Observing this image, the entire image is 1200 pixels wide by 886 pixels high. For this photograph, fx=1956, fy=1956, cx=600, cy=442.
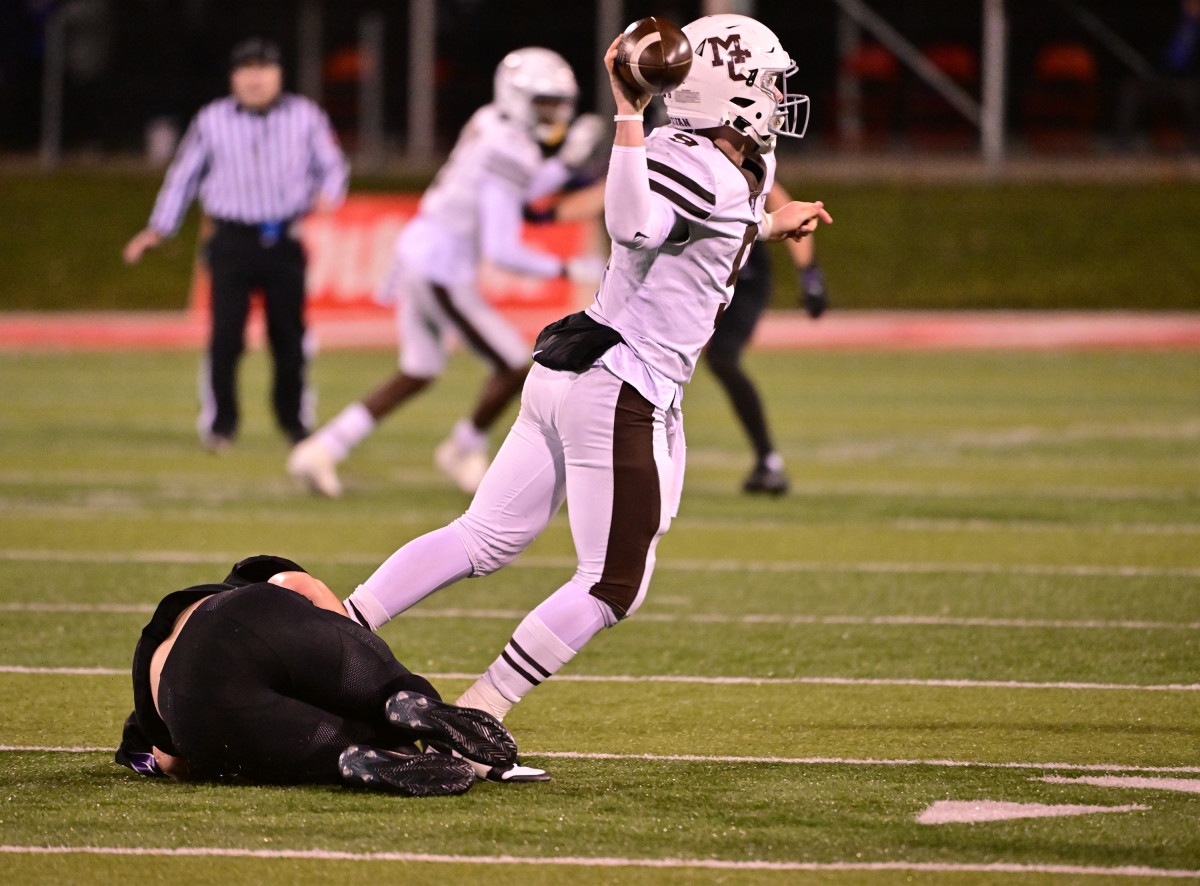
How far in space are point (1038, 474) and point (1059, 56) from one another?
46.3 ft

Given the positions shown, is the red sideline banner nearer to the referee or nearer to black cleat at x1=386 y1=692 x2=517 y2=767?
the referee

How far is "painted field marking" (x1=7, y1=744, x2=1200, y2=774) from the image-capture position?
432 centimetres

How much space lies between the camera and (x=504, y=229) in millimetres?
8555

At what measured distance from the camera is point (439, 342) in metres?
8.98

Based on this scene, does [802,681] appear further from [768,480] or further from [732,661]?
[768,480]

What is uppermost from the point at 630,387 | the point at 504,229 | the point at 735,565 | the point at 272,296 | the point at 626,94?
the point at 626,94

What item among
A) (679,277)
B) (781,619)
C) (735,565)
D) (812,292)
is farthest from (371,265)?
(679,277)

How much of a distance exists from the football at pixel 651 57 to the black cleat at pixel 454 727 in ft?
4.29

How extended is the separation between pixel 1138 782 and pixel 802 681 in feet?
4.26

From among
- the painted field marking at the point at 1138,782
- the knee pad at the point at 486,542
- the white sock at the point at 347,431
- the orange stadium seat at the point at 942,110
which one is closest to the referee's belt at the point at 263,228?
the white sock at the point at 347,431

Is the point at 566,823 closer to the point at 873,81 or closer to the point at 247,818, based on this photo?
the point at 247,818

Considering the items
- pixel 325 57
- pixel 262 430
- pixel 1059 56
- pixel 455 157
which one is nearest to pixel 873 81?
pixel 1059 56

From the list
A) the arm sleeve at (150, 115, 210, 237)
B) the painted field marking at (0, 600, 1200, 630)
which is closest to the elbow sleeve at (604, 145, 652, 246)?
the painted field marking at (0, 600, 1200, 630)

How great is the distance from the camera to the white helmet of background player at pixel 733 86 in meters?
4.25
